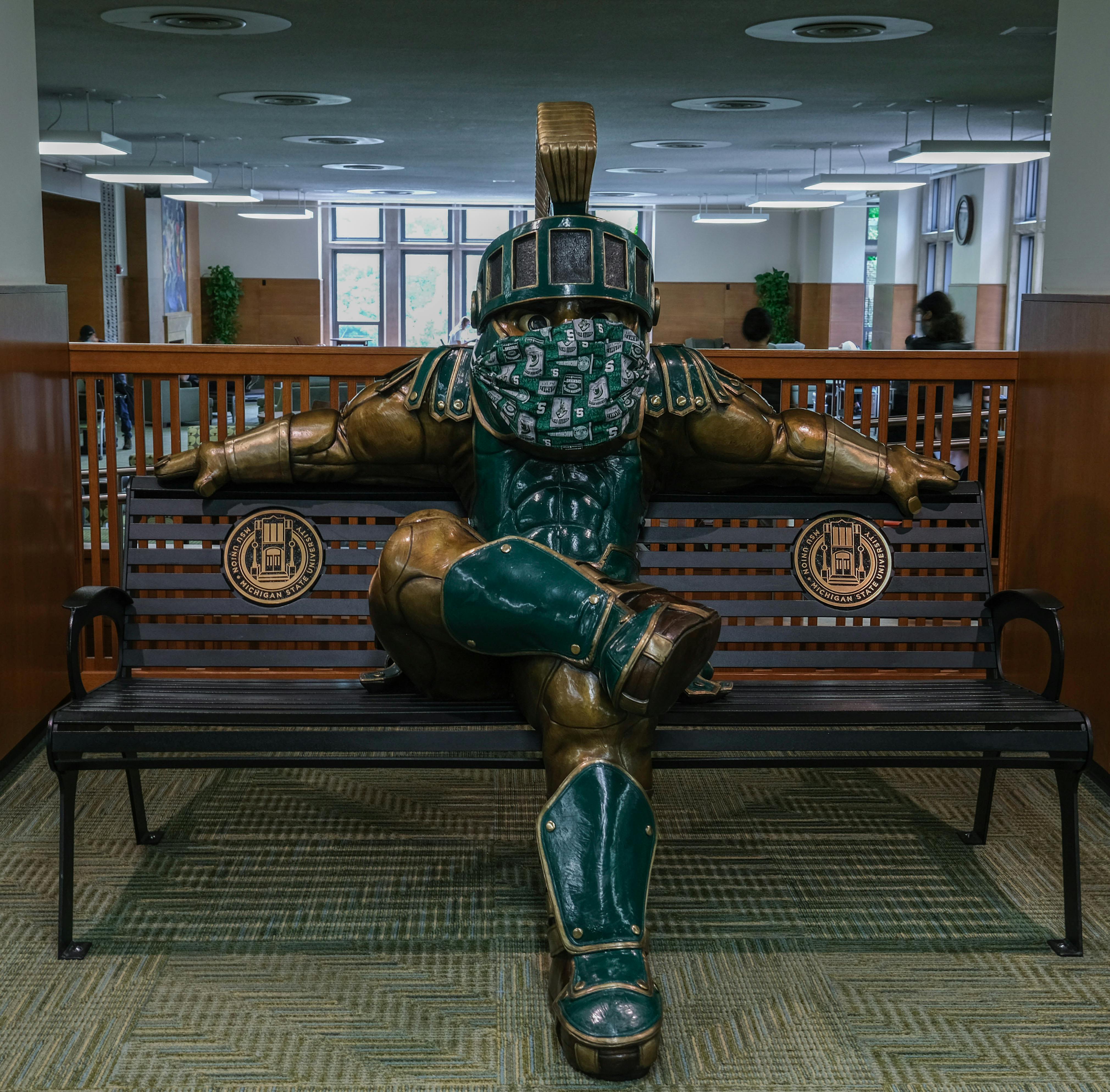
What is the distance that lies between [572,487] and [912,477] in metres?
0.80

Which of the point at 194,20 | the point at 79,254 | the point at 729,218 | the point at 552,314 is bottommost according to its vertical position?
the point at 552,314

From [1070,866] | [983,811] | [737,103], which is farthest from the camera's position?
[737,103]

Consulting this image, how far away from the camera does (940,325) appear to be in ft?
23.3

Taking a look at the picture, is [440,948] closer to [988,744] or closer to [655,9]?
[988,744]

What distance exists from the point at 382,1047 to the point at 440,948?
344mm

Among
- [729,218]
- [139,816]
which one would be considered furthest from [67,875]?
[729,218]

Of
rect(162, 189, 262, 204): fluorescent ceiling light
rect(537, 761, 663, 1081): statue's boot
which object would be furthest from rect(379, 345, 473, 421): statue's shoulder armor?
rect(162, 189, 262, 204): fluorescent ceiling light

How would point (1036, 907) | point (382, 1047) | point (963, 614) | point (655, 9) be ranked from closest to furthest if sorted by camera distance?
point (382, 1047)
point (1036, 907)
point (963, 614)
point (655, 9)

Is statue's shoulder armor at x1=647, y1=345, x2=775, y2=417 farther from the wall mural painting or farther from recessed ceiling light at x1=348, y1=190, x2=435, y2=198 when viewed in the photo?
recessed ceiling light at x1=348, y1=190, x2=435, y2=198

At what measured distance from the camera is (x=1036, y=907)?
2.55 metres

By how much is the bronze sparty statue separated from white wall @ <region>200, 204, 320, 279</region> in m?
21.3

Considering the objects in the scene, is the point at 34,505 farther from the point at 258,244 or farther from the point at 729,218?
the point at 258,244

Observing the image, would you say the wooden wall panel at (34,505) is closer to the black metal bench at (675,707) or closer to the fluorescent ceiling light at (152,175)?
the black metal bench at (675,707)

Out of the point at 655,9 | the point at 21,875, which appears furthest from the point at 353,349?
the point at 655,9
